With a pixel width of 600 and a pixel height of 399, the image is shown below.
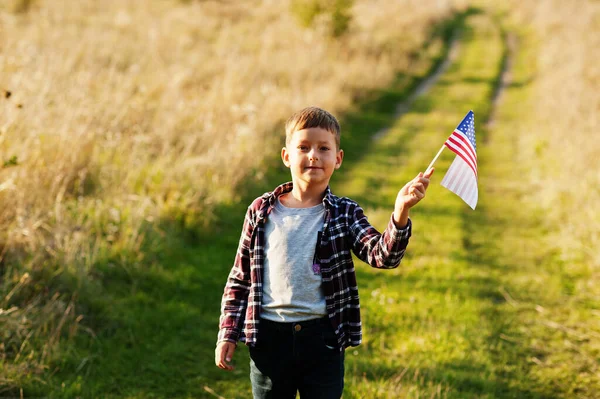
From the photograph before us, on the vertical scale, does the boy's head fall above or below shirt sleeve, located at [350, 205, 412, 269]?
above

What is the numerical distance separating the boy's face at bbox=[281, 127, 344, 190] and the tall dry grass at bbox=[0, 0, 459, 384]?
8.31 ft

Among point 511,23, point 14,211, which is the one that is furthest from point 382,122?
point 511,23

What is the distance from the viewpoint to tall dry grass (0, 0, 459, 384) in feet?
16.6

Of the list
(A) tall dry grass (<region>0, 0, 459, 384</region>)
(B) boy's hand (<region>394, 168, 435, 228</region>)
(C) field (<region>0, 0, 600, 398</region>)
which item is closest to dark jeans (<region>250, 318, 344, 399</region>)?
(B) boy's hand (<region>394, 168, 435, 228</region>)

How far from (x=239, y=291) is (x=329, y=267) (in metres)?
0.47

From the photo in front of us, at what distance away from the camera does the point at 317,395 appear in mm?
2775

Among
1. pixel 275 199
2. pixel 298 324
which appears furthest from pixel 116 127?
pixel 298 324

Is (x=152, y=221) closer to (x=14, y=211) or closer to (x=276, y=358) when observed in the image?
(x=14, y=211)

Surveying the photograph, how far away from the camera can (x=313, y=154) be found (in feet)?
8.99

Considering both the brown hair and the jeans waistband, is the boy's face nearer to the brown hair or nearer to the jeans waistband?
the brown hair

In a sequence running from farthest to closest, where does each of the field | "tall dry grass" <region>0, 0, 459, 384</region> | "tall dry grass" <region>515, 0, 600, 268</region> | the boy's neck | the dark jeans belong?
"tall dry grass" <region>515, 0, 600, 268</region> → "tall dry grass" <region>0, 0, 459, 384</region> → the field → the boy's neck → the dark jeans

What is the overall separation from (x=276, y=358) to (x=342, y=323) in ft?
1.07

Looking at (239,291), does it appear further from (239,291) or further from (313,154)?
(313,154)

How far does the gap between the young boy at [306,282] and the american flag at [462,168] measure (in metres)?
0.45
